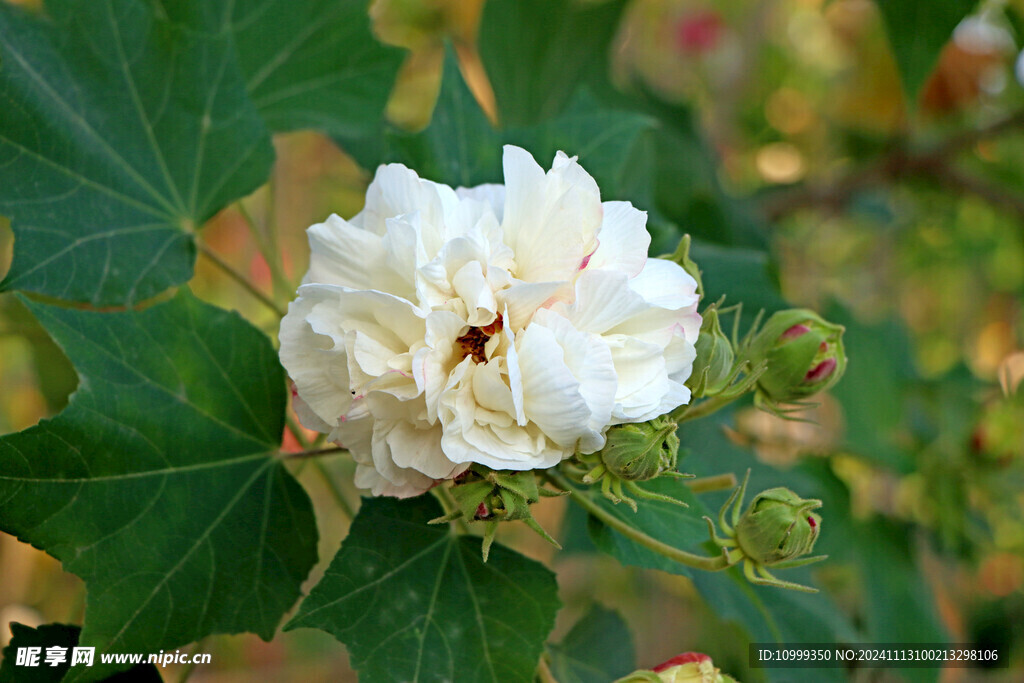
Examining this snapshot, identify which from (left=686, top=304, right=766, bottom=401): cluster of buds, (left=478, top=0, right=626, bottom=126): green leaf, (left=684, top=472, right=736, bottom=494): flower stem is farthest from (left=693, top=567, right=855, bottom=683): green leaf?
(left=478, top=0, right=626, bottom=126): green leaf

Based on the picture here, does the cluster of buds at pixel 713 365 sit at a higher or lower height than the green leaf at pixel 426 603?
higher

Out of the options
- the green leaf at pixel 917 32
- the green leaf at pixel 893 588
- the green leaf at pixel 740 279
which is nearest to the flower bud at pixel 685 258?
the green leaf at pixel 740 279

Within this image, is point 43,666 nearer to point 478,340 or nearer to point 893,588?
point 478,340

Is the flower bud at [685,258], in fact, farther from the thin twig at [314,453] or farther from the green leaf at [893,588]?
the green leaf at [893,588]

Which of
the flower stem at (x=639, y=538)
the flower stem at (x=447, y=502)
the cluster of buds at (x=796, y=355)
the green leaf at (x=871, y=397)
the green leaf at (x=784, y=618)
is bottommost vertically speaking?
the green leaf at (x=871, y=397)

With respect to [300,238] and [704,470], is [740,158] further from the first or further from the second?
[704,470]

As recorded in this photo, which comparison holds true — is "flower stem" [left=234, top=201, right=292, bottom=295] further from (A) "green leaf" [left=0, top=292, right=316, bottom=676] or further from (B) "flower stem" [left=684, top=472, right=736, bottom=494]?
(B) "flower stem" [left=684, top=472, right=736, bottom=494]
